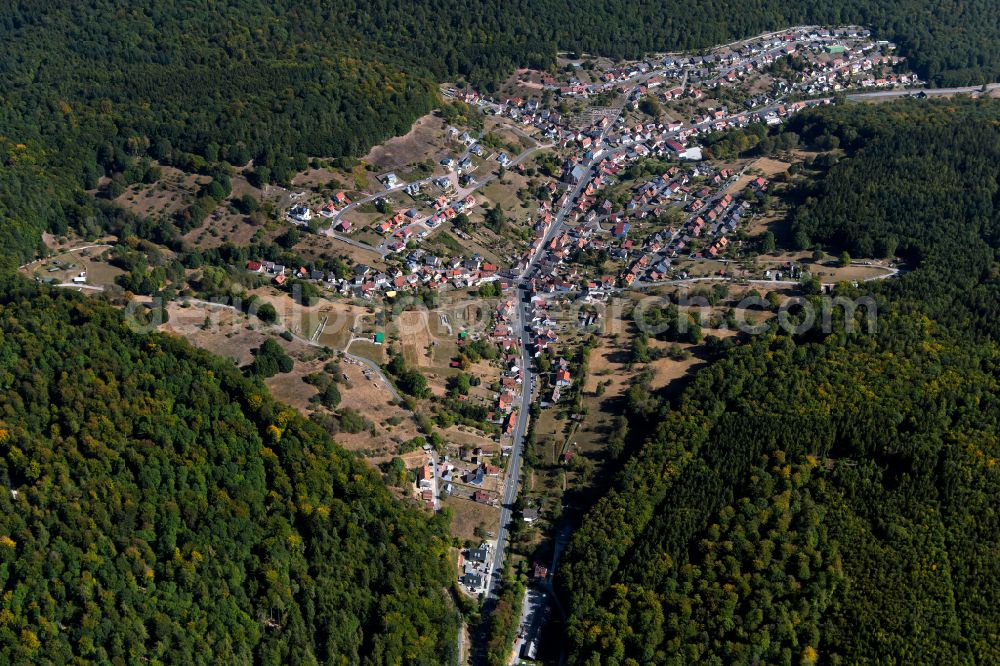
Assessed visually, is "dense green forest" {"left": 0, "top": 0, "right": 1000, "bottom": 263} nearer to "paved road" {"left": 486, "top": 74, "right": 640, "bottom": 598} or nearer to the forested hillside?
"paved road" {"left": 486, "top": 74, "right": 640, "bottom": 598}

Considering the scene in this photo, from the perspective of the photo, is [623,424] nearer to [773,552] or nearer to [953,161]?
[773,552]

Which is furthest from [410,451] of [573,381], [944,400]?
[944,400]

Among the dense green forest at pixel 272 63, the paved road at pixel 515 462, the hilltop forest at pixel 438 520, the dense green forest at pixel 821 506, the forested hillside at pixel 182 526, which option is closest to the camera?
the forested hillside at pixel 182 526

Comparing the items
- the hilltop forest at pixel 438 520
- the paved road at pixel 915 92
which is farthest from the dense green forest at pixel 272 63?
the hilltop forest at pixel 438 520

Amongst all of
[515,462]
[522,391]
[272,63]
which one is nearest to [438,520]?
[515,462]

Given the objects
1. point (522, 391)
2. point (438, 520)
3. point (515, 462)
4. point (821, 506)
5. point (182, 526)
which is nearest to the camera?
point (182, 526)

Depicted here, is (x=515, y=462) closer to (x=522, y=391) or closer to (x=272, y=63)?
(x=522, y=391)

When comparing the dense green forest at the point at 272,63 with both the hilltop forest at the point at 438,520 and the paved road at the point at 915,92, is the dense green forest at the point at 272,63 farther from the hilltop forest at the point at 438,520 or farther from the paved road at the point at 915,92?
the hilltop forest at the point at 438,520
